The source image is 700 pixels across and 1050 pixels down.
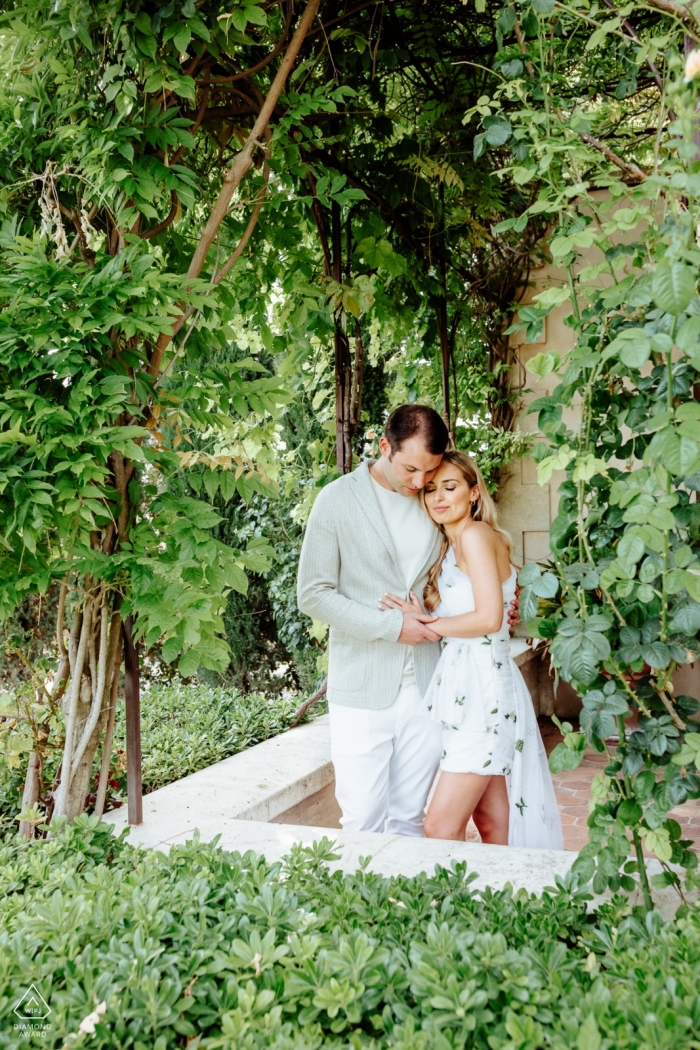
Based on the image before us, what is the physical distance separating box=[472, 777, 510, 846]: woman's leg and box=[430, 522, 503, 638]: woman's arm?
0.58 m

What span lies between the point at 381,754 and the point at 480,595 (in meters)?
0.66

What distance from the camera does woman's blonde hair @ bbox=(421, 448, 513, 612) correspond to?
9.29 feet

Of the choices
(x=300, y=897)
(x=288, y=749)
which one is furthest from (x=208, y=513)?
(x=288, y=749)

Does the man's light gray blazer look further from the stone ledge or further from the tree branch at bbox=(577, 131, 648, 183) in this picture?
the tree branch at bbox=(577, 131, 648, 183)

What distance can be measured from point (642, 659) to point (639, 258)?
2.59 feet

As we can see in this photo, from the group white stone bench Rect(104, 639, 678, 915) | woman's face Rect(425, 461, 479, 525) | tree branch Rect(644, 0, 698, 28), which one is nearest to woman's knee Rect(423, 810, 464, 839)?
white stone bench Rect(104, 639, 678, 915)

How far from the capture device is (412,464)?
8.85 feet

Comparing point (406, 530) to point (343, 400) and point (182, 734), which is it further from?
point (182, 734)

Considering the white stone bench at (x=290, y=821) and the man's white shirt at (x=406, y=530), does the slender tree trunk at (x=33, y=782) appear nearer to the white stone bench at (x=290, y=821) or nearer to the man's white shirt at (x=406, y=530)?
the white stone bench at (x=290, y=821)

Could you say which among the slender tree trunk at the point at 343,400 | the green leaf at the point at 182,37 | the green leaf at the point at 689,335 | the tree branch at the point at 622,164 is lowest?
the green leaf at the point at 689,335

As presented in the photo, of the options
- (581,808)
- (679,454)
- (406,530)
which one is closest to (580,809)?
(581,808)

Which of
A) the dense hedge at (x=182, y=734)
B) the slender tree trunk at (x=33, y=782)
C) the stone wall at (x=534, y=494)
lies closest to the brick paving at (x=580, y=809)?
the stone wall at (x=534, y=494)

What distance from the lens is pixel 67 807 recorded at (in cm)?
231

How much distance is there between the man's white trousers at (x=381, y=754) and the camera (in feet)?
9.13
